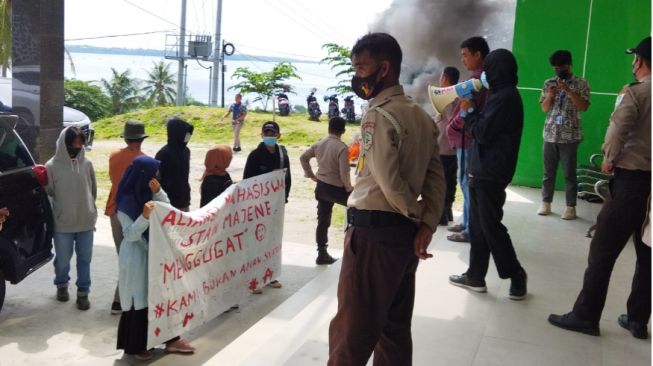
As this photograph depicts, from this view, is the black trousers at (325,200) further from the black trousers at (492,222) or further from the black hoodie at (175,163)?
the black trousers at (492,222)

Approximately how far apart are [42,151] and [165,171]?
2832 millimetres

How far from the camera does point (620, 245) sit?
3623 mm

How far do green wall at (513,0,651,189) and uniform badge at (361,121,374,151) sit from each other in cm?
646

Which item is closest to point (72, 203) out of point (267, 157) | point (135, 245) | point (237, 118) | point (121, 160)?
point (121, 160)

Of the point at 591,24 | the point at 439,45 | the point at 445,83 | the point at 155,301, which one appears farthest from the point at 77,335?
the point at 439,45

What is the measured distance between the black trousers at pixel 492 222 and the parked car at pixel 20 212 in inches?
131

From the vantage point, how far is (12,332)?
15.9ft

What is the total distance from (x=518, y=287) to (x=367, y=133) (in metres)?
2.25

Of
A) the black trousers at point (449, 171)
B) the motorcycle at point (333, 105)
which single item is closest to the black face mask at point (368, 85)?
the black trousers at point (449, 171)

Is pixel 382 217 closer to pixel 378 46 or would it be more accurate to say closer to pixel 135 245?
pixel 378 46

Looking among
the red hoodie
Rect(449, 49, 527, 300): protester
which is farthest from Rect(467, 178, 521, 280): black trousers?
the red hoodie

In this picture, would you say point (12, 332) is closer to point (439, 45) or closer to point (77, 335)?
point (77, 335)

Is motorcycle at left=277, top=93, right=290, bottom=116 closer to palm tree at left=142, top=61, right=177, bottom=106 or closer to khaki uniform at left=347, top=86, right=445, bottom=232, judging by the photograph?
khaki uniform at left=347, top=86, right=445, bottom=232

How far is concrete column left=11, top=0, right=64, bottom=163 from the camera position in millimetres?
7199
